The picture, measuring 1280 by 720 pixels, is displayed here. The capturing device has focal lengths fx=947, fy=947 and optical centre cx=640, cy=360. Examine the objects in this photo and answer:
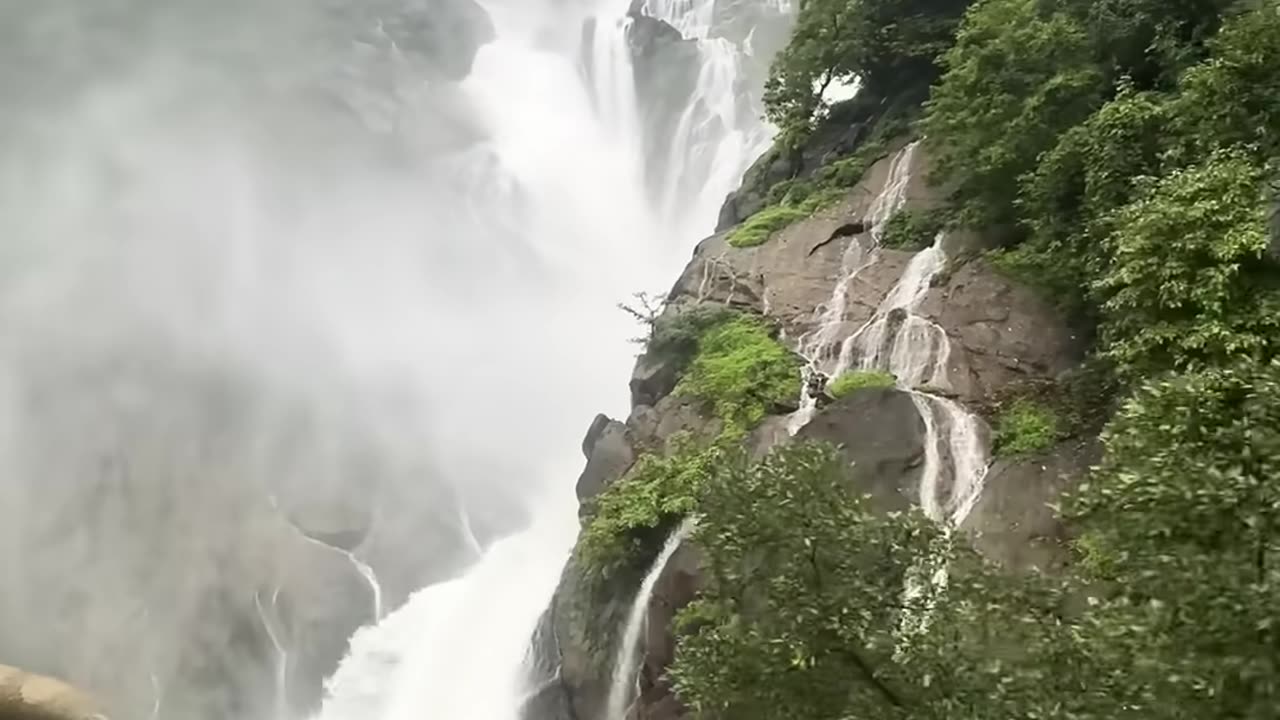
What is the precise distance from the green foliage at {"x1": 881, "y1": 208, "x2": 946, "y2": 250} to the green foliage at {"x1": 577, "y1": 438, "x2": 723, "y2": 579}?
5622mm

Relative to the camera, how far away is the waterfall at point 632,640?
12336mm

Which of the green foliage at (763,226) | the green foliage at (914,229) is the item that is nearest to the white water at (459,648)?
the green foliage at (763,226)

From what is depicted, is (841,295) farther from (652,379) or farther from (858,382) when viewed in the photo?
(652,379)

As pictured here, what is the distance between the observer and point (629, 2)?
4456 cm

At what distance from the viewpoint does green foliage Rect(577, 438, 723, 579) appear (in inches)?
491

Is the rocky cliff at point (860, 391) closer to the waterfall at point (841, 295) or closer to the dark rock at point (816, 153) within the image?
the waterfall at point (841, 295)

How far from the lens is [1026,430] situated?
11375 millimetres

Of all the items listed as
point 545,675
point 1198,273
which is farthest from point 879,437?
point 545,675

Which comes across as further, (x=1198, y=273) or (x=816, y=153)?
(x=816, y=153)

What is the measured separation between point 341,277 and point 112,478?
33.9 ft

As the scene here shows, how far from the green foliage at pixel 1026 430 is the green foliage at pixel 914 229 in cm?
487

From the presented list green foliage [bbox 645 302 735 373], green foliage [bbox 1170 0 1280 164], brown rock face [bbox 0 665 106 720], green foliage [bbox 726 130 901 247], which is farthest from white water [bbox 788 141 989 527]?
brown rock face [bbox 0 665 106 720]

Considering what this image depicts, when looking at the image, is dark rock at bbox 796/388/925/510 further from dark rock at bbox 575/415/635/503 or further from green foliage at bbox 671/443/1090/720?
green foliage at bbox 671/443/1090/720

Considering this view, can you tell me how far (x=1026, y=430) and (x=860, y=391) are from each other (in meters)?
2.06
